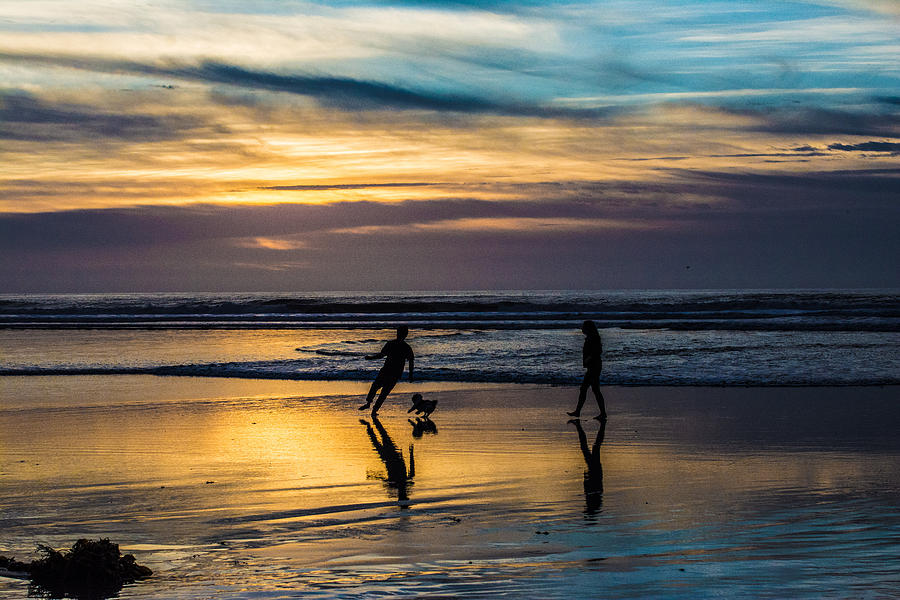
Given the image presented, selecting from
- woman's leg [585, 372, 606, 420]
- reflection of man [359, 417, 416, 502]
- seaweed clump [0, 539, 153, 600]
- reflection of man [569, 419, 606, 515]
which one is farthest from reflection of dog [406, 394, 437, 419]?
seaweed clump [0, 539, 153, 600]

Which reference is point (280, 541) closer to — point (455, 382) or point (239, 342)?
point (455, 382)

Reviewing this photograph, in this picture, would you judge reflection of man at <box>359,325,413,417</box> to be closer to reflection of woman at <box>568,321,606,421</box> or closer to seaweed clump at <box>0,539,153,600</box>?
reflection of woman at <box>568,321,606,421</box>

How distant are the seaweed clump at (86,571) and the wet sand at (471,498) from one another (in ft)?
0.50

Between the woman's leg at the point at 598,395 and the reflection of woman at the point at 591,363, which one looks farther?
the reflection of woman at the point at 591,363

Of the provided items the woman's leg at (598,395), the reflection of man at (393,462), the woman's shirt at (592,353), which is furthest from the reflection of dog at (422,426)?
the woman's shirt at (592,353)

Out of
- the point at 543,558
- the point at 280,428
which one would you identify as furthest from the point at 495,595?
the point at 280,428

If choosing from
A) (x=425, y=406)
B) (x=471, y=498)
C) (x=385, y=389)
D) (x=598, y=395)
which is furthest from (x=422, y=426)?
(x=471, y=498)

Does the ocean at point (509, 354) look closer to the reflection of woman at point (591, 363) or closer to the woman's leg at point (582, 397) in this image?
the reflection of woman at point (591, 363)

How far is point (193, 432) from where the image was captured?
12188 mm

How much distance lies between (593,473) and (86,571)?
17.4 ft

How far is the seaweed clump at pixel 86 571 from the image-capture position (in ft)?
17.7

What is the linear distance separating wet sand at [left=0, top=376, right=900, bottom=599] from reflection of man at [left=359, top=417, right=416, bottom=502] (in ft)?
0.13

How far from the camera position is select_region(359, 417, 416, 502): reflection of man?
28.2 ft

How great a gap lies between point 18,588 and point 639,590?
3837 mm
